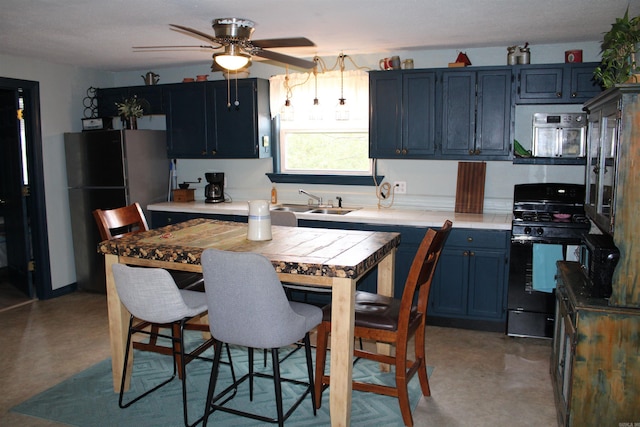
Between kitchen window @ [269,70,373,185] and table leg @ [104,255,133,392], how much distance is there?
2227 millimetres

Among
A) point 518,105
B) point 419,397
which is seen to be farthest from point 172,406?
point 518,105

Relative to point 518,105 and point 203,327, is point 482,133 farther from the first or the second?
point 203,327

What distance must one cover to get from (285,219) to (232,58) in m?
1.25

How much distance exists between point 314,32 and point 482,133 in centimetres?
158

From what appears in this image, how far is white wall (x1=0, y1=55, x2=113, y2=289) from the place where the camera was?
5098 millimetres

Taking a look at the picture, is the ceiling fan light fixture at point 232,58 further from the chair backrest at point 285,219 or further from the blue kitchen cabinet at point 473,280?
the blue kitchen cabinet at point 473,280

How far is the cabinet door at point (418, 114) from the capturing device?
14.6ft

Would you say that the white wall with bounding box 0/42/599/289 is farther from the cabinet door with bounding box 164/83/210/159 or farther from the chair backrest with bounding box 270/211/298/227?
the chair backrest with bounding box 270/211/298/227

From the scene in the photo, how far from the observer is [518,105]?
4.51 meters

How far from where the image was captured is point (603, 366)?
247cm

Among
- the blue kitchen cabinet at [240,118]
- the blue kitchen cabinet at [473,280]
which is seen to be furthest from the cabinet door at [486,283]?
the blue kitchen cabinet at [240,118]

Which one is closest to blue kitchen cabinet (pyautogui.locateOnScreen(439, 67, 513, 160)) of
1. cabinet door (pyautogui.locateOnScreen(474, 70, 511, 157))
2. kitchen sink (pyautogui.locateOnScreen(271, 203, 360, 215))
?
cabinet door (pyautogui.locateOnScreen(474, 70, 511, 157))

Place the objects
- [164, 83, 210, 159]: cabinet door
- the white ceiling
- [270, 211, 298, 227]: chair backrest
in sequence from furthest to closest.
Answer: [164, 83, 210, 159]: cabinet door < [270, 211, 298, 227]: chair backrest < the white ceiling

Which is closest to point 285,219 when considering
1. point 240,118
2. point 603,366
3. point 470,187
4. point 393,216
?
point 393,216
